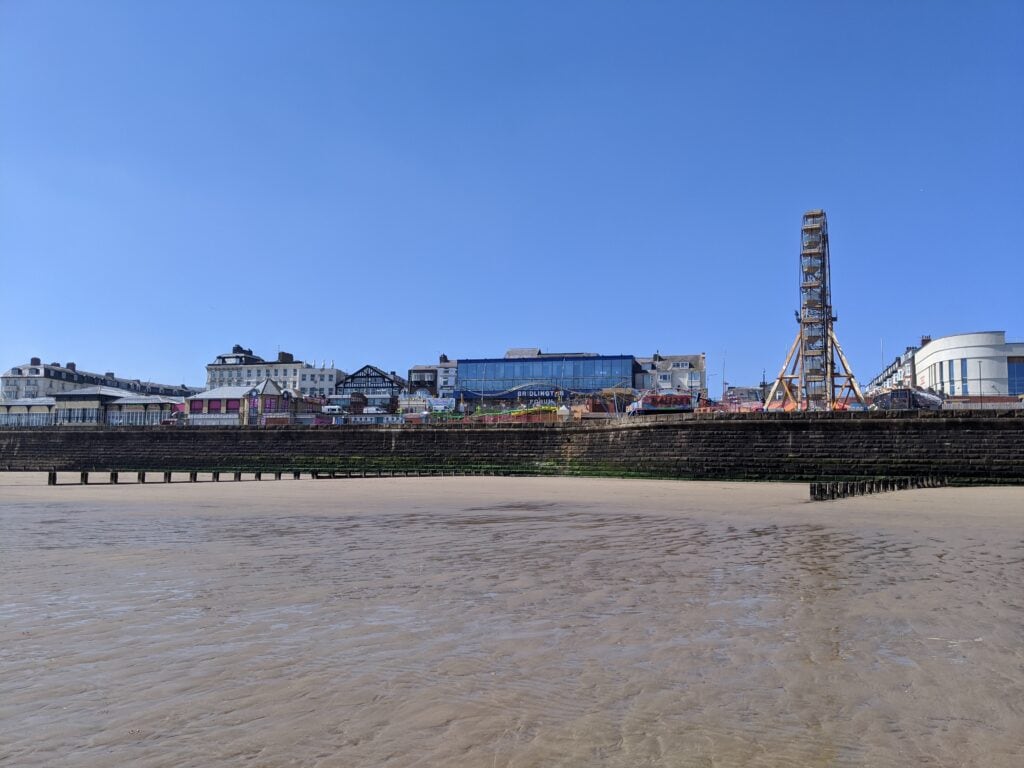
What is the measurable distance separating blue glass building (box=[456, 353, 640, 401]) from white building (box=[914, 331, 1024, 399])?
40114 mm

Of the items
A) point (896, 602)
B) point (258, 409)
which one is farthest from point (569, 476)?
point (258, 409)

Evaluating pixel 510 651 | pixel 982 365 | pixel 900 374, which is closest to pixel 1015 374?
pixel 982 365

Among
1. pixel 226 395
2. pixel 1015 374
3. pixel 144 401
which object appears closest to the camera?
pixel 1015 374

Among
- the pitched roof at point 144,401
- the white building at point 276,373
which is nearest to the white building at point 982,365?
the pitched roof at point 144,401

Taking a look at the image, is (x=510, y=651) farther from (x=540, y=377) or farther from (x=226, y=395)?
(x=540, y=377)

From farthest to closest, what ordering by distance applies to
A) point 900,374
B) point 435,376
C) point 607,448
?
point 435,376, point 900,374, point 607,448

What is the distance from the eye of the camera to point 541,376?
102938 mm

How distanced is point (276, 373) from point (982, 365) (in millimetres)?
104574

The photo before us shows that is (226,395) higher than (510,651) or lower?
higher

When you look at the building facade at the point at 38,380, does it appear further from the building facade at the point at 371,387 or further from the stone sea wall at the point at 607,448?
the stone sea wall at the point at 607,448

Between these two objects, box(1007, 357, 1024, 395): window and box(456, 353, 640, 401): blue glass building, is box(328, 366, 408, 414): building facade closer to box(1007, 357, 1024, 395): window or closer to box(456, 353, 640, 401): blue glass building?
box(456, 353, 640, 401): blue glass building

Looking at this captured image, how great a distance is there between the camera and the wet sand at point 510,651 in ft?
14.8

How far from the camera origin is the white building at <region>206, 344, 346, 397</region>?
131 metres

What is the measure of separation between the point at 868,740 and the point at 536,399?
302 feet
